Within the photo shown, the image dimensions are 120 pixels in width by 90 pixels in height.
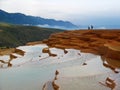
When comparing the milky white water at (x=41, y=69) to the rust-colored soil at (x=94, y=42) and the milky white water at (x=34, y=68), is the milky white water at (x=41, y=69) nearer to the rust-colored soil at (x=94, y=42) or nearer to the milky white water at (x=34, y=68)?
the milky white water at (x=34, y=68)

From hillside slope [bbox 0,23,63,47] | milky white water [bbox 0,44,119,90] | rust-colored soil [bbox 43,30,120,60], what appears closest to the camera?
milky white water [bbox 0,44,119,90]

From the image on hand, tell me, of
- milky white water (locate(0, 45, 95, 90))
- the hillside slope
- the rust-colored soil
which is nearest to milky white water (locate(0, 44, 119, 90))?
milky white water (locate(0, 45, 95, 90))

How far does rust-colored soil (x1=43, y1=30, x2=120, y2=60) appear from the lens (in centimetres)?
2173

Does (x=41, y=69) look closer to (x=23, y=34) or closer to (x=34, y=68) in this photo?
(x=34, y=68)

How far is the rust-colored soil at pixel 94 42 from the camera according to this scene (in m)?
21.7

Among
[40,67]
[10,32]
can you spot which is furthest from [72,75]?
[10,32]

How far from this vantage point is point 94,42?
84.3 ft

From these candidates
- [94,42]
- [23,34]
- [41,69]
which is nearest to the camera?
[41,69]

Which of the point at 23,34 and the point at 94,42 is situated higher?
the point at 94,42

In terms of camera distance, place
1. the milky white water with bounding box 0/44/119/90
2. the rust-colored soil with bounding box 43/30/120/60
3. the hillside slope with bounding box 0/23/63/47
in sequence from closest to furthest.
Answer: the milky white water with bounding box 0/44/119/90, the rust-colored soil with bounding box 43/30/120/60, the hillside slope with bounding box 0/23/63/47

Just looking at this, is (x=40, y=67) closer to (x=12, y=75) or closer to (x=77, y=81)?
(x=12, y=75)

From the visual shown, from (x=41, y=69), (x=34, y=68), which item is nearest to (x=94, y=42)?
(x=34, y=68)

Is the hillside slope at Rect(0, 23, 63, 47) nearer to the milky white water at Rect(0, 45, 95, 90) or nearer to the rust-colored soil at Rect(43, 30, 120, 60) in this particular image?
the rust-colored soil at Rect(43, 30, 120, 60)

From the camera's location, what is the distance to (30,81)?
15.4 m
